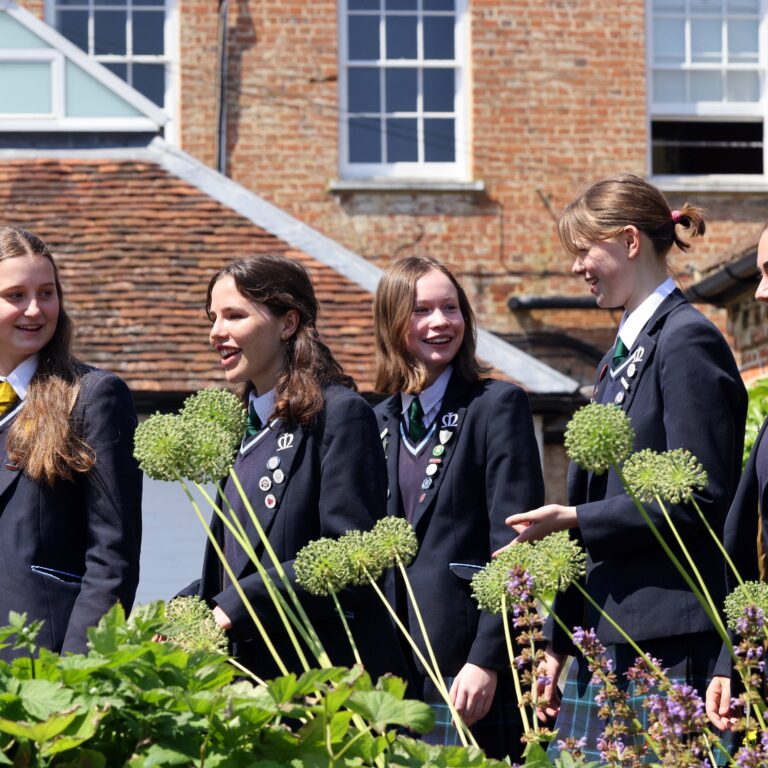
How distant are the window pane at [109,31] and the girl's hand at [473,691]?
13.3 meters

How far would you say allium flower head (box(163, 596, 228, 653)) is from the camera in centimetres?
262

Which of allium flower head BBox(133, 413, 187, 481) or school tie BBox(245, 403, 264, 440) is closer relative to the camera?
allium flower head BBox(133, 413, 187, 481)

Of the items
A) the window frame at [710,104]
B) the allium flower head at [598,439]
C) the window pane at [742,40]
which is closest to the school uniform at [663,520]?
the allium flower head at [598,439]

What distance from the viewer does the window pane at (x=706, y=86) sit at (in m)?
17.0

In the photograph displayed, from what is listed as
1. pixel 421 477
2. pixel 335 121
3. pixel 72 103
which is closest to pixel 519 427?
pixel 421 477

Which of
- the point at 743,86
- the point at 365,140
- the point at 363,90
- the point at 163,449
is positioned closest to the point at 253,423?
the point at 163,449

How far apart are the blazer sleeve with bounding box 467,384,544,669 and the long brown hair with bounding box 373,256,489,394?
0.18 m

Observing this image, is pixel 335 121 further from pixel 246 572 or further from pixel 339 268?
pixel 246 572

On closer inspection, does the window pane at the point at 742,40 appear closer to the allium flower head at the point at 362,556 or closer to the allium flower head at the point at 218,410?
the allium flower head at the point at 218,410

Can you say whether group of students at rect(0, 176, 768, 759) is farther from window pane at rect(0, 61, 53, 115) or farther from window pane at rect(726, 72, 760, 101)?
window pane at rect(726, 72, 760, 101)

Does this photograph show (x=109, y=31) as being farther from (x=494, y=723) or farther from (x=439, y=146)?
(x=494, y=723)

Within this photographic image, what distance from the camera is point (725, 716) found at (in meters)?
3.28

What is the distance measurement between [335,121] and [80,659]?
14.4 metres

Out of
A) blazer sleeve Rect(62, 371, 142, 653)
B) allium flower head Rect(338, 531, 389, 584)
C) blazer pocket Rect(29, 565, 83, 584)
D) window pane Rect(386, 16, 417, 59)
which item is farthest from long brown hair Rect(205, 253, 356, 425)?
window pane Rect(386, 16, 417, 59)
